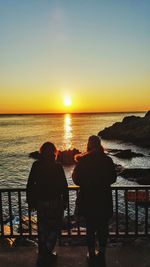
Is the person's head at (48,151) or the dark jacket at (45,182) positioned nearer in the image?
the person's head at (48,151)

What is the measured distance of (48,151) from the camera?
5730 mm

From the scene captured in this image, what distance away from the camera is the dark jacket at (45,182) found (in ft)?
19.3

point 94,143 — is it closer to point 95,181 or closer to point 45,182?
point 95,181

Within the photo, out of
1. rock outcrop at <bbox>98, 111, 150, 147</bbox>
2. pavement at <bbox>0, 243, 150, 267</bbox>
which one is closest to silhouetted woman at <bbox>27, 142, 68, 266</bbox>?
pavement at <bbox>0, 243, 150, 267</bbox>

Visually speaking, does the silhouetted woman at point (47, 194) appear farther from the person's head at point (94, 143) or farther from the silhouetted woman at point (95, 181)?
the person's head at point (94, 143)

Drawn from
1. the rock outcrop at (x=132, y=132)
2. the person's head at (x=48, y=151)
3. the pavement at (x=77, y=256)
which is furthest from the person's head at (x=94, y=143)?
the rock outcrop at (x=132, y=132)

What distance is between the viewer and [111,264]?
5945 mm

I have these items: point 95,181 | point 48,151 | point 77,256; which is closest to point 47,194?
point 48,151

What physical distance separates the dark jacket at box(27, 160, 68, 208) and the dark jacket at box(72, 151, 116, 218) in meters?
0.36

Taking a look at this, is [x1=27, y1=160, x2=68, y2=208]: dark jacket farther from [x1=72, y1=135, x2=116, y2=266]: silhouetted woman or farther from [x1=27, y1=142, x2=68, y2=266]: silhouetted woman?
[x1=72, y1=135, x2=116, y2=266]: silhouetted woman

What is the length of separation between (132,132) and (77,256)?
7689 cm

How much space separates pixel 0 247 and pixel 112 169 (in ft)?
10.5

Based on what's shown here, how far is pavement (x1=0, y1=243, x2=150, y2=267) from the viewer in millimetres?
5999

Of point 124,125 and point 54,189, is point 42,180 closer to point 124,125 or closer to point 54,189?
point 54,189
